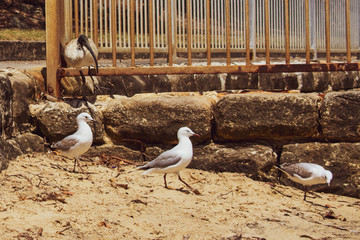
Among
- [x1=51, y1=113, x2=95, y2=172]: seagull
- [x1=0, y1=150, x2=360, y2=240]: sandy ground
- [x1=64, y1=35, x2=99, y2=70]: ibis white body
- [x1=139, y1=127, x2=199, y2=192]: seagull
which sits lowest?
[x1=0, y1=150, x2=360, y2=240]: sandy ground

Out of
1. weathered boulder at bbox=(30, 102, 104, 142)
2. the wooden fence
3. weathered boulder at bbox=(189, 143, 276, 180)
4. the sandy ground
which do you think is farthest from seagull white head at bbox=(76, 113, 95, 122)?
weathered boulder at bbox=(189, 143, 276, 180)

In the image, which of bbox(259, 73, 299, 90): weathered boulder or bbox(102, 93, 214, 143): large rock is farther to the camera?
bbox(259, 73, 299, 90): weathered boulder

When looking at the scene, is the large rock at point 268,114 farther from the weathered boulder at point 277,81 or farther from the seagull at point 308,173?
the weathered boulder at point 277,81

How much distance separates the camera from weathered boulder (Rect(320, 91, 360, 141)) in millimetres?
4812

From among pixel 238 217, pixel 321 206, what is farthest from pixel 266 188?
pixel 238 217

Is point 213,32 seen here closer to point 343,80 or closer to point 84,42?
point 343,80

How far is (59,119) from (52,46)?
838mm

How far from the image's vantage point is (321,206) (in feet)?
15.2

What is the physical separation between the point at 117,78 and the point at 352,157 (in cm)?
269

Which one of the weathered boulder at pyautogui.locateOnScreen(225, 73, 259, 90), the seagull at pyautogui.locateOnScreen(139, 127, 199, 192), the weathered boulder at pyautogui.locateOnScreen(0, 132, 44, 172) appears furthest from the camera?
the weathered boulder at pyautogui.locateOnScreen(225, 73, 259, 90)

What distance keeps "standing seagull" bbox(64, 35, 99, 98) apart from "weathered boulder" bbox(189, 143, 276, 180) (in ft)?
5.00

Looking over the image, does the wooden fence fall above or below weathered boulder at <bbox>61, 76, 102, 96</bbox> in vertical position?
above

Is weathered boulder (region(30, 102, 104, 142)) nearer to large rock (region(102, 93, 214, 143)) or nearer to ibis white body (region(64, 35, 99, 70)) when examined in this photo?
large rock (region(102, 93, 214, 143))

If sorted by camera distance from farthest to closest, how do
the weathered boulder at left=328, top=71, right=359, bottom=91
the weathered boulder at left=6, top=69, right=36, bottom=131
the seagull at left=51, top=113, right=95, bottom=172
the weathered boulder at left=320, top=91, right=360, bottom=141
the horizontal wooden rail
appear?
the weathered boulder at left=328, top=71, right=359, bottom=91, the horizontal wooden rail, the weathered boulder at left=320, top=91, right=360, bottom=141, the weathered boulder at left=6, top=69, right=36, bottom=131, the seagull at left=51, top=113, right=95, bottom=172
